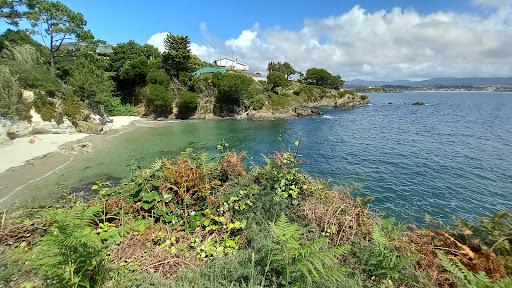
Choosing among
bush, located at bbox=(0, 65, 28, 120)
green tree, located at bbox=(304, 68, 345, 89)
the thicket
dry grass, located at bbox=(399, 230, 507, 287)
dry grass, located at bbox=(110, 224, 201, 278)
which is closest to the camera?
the thicket

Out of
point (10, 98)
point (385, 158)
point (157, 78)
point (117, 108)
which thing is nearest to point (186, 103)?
point (157, 78)

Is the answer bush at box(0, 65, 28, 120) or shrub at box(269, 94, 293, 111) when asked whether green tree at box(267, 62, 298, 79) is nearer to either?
shrub at box(269, 94, 293, 111)

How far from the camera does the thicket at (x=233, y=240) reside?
409 centimetres

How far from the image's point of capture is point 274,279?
13.5ft

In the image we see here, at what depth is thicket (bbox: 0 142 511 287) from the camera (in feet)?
13.4

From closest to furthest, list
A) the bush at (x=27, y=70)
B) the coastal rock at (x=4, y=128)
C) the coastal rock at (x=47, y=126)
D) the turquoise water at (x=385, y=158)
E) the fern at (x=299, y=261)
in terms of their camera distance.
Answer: the fern at (x=299, y=261) < the turquoise water at (x=385, y=158) < the coastal rock at (x=4, y=128) < the coastal rock at (x=47, y=126) < the bush at (x=27, y=70)

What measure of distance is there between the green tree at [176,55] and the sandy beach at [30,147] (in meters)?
32.7

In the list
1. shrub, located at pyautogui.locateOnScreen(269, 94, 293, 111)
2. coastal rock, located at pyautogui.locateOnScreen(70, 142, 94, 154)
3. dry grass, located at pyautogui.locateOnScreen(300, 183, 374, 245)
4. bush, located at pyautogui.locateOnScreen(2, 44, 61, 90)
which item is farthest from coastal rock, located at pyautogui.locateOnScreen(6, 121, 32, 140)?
shrub, located at pyautogui.locateOnScreen(269, 94, 293, 111)

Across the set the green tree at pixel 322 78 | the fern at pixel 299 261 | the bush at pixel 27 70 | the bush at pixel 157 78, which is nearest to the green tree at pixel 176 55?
the bush at pixel 157 78

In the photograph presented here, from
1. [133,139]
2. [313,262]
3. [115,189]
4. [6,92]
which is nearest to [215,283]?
[313,262]

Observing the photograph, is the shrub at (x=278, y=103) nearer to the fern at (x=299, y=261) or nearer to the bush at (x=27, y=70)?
the bush at (x=27, y=70)

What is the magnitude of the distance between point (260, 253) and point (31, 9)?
52.1 metres

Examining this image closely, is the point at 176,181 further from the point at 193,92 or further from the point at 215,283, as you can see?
the point at 193,92

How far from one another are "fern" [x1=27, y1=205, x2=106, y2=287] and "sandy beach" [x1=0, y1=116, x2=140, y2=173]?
2137cm
